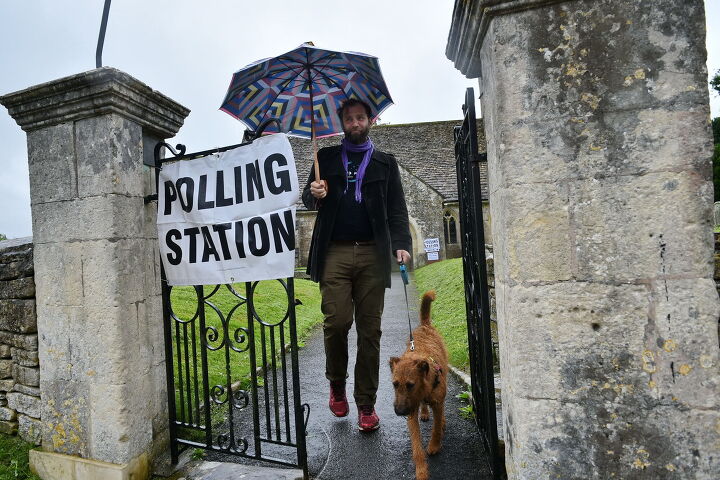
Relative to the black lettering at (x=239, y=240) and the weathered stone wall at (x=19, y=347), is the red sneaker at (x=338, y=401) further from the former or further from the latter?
the weathered stone wall at (x=19, y=347)

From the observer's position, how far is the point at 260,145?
289 centimetres

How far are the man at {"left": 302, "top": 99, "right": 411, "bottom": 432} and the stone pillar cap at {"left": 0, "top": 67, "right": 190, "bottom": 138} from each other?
48.9 inches

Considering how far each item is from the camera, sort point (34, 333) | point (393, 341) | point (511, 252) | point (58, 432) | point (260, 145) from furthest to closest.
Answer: point (393, 341)
point (34, 333)
point (58, 432)
point (260, 145)
point (511, 252)

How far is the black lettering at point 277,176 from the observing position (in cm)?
282

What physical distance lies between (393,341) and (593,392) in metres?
5.07

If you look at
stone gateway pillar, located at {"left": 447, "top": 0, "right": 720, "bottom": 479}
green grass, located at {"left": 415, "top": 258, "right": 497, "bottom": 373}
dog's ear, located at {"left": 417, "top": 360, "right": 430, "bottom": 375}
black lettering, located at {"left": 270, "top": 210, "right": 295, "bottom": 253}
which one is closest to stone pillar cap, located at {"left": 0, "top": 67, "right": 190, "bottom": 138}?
black lettering, located at {"left": 270, "top": 210, "right": 295, "bottom": 253}

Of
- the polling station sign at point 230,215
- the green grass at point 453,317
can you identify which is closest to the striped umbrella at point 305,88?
the polling station sign at point 230,215

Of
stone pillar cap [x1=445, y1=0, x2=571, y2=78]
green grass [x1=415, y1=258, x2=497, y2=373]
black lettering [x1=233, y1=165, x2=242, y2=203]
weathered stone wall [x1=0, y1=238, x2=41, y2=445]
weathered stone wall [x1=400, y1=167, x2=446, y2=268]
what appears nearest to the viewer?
stone pillar cap [x1=445, y1=0, x2=571, y2=78]

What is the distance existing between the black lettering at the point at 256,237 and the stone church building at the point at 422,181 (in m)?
18.3

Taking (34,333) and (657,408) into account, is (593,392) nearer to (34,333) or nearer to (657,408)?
(657,408)

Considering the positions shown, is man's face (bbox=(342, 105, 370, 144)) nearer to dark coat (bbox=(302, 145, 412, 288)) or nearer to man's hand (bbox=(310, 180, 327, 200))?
dark coat (bbox=(302, 145, 412, 288))

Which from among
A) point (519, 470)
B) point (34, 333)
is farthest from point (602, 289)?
point (34, 333)

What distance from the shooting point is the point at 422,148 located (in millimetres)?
26953

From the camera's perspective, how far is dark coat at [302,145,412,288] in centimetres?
329
